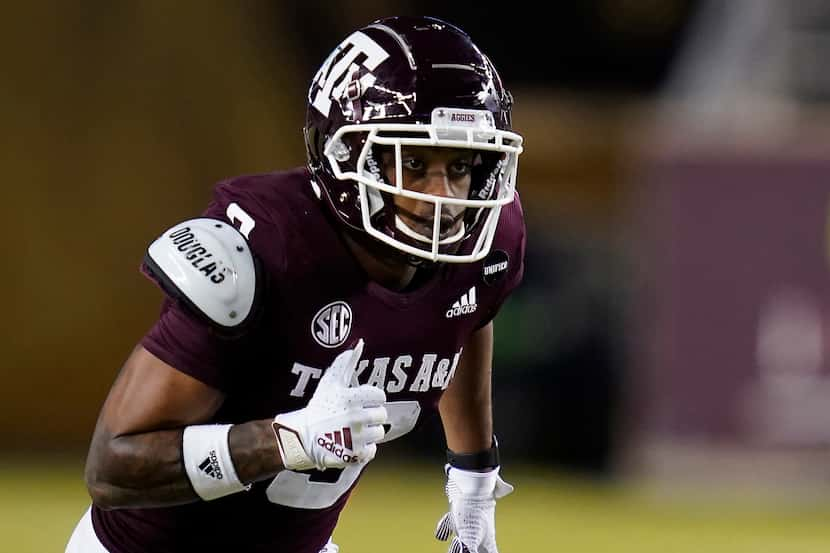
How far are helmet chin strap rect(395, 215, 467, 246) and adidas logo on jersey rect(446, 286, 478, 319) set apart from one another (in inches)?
9.3

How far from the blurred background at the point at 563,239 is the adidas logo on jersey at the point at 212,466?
400cm

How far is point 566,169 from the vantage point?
26.3 ft

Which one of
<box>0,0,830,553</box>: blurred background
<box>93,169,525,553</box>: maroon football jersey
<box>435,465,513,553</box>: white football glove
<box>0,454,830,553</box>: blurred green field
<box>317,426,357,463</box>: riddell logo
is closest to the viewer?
<box>317,426,357,463</box>: riddell logo

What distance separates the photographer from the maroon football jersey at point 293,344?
254cm

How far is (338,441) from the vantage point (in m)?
2.39

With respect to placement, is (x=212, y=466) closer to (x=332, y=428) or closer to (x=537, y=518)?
(x=332, y=428)

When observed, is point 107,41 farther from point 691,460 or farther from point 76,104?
point 691,460

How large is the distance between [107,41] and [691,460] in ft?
13.1

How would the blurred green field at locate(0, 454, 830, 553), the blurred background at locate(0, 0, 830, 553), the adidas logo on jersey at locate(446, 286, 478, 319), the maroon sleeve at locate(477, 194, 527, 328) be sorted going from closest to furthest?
the adidas logo on jersey at locate(446, 286, 478, 319)
the maroon sleeve at locate(477, 194, 527, 328)
the blurred green field at locate(0, 454, 830, 553)
the blurred background at locate(0, 0, 830, 553)

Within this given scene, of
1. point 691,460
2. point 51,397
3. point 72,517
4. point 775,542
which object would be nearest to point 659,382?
point 691,460

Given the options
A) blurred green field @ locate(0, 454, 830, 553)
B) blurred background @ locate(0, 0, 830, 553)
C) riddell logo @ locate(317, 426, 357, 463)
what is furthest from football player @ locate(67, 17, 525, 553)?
blurred background @ locate(0, 0, 830, 553)

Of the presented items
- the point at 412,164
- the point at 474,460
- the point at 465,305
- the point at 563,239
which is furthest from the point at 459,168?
the point at 563,239

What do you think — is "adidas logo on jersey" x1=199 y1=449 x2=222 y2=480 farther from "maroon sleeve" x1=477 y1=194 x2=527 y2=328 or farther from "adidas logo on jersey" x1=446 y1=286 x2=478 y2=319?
"maroon sleeve" x1=477 y1=194 x2=527 y2=328

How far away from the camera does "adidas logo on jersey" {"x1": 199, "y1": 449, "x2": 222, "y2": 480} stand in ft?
8.01
